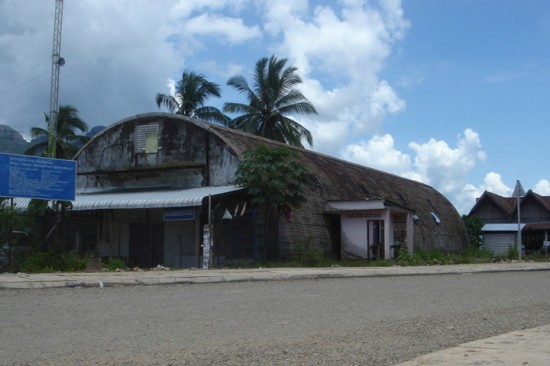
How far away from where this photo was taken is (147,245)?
25.7 m

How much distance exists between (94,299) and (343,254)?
16578 millimetres

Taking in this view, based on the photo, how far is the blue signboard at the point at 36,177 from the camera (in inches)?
682

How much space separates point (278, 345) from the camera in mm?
7074

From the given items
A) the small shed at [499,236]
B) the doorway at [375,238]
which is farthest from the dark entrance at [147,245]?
the small shed at [499,236]

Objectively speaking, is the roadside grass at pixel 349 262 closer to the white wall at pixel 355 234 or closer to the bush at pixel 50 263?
the white wall at pixel 355 234

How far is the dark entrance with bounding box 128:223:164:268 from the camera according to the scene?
25.6m

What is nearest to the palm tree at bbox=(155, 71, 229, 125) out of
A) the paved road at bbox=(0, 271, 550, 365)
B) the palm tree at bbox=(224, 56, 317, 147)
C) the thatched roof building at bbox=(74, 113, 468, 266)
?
the palm tree at bbox=(224, 56, 317, 147)

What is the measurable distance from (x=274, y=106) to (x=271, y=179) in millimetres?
22428

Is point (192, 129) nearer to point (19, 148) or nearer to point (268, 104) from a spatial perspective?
point (268, 104)

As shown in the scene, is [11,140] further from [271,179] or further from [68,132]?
[271,179]

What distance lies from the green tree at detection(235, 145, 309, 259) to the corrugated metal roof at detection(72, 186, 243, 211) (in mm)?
880

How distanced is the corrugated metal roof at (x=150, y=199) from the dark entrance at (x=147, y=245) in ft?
5.00

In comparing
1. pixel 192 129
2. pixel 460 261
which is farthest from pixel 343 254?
pixel 192 129

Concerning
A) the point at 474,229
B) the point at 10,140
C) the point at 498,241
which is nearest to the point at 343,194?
the point at 474,229
